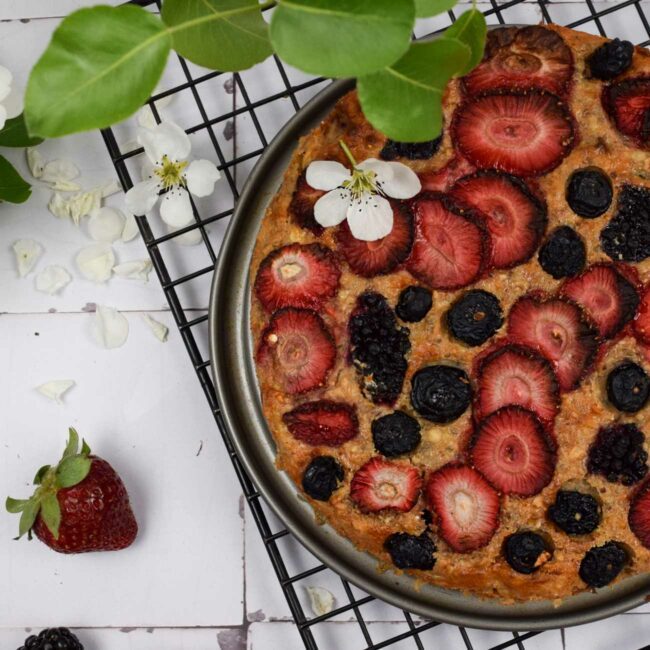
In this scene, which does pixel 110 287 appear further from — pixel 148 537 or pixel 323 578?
pixel 323 578

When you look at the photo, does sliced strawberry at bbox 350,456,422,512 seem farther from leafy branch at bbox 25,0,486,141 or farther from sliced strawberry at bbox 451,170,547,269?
leafy branch at bbox 25,0,486,141

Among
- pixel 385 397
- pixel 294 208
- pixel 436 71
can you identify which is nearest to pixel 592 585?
pixel 385 397

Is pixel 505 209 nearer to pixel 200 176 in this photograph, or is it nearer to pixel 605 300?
pixel 605 300

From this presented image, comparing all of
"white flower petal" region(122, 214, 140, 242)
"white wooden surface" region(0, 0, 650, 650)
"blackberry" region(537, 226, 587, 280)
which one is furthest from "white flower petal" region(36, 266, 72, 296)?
"blackberry" region(537, 226, 587, 280)

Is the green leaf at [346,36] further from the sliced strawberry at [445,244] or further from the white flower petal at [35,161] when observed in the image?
the white flower petal at [35,161]

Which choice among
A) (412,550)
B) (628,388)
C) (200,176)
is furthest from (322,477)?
(200,176)

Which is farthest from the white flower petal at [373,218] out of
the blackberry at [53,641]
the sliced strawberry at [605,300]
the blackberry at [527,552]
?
the blackberry at [53,641]

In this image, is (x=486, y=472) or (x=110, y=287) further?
(x=110, y=287)
